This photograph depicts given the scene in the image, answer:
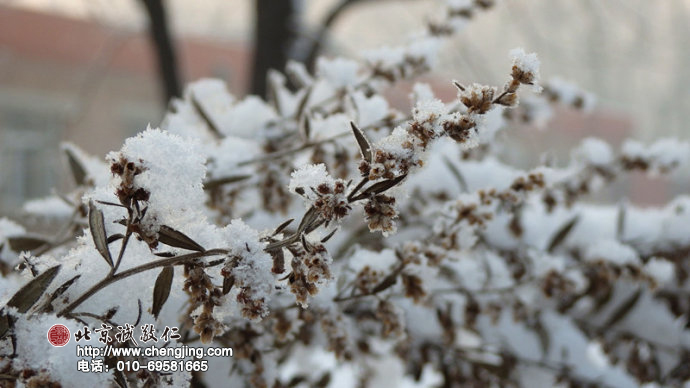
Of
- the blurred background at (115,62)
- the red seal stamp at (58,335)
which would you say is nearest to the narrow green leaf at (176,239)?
the red seal stamp at (58,335)

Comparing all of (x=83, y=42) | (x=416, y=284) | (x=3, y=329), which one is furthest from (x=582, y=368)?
(x=83, y=42)

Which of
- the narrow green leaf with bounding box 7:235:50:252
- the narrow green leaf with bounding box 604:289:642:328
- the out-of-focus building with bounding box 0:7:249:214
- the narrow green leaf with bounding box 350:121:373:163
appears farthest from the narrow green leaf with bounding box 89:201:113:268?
the out-of-focus building with bounding box 0:7:249:214

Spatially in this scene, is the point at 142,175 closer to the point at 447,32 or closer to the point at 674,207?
the point at 447,32

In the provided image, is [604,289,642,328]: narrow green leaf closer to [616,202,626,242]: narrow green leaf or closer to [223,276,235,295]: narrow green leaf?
[616,202,626,242]: narrow green leaf

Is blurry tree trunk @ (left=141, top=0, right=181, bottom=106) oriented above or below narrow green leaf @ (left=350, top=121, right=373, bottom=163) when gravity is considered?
above

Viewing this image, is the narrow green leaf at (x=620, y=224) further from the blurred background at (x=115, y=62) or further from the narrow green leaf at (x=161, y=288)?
the blurred background at (x=115, y=62)

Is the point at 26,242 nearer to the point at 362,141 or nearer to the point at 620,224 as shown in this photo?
the point at 362,141
